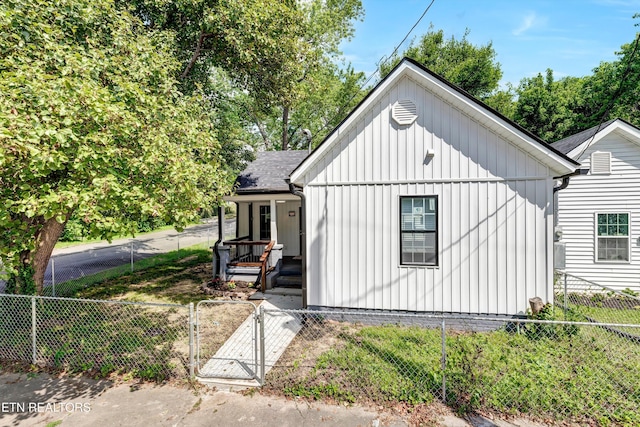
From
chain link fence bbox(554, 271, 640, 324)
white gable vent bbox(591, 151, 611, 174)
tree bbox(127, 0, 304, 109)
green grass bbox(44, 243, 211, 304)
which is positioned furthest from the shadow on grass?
white gable vent bbox(591, 151, 611, 174)

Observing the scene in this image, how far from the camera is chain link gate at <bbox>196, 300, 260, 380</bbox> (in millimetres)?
4902

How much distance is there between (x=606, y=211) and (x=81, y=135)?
13532mm

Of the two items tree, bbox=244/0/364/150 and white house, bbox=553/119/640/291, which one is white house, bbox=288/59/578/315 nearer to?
white house, bbox=553/119/640/291

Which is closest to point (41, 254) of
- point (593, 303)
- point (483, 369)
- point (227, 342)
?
point (227, 342)

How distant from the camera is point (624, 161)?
31.0 feet

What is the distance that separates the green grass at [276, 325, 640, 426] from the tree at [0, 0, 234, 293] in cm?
369

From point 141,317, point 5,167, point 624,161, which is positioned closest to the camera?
point 5,167

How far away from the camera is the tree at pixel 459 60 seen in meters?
24.8

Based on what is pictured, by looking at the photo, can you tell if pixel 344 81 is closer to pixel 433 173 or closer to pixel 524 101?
pixel 524 101

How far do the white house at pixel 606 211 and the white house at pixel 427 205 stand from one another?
16.8 feet

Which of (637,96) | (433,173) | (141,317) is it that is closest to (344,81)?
(637,96)

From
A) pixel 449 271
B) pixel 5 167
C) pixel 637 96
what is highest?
pixel 637 96

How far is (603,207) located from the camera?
956cm

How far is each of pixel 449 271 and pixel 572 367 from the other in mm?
2410
